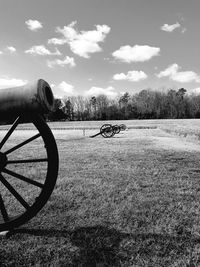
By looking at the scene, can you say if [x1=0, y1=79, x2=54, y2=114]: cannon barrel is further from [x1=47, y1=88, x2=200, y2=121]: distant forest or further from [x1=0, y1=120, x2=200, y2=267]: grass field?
[x1=47, y1=88, x2=200, y2=121]: distant forest

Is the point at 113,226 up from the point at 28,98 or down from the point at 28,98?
down

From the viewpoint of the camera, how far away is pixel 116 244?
2.86 meters

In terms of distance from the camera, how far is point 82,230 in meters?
3.22

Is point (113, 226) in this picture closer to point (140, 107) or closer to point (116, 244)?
Result: point (116, 244)

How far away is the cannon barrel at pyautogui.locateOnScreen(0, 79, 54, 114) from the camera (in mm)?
2348

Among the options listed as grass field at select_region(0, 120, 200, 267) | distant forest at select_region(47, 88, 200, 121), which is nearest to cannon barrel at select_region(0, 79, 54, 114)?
grass field at select_region(0, 120, 200, 267)

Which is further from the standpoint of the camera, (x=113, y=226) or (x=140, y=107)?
(x=140, y=107)

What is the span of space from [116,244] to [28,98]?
1991mm

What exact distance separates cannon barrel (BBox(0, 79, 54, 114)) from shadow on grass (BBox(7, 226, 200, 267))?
1668mm

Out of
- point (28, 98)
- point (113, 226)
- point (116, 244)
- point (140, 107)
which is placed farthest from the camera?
point (140, 107)

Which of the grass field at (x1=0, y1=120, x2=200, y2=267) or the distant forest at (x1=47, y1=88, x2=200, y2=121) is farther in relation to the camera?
the distant forest at (x1=47, y1=88, x2=200, y2=121)

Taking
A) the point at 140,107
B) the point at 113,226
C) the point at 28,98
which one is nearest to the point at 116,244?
the point at 113,226

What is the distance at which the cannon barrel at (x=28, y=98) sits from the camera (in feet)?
7.70

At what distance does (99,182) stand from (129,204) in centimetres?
143
